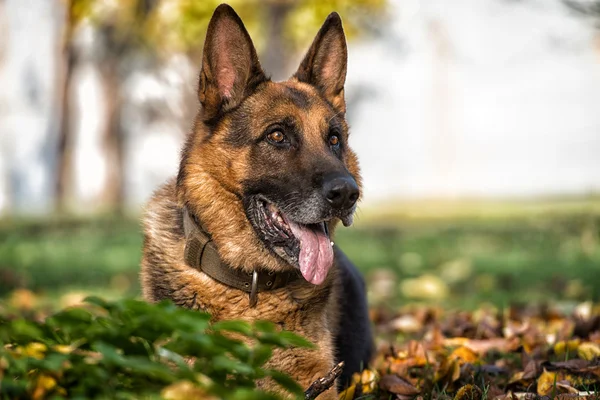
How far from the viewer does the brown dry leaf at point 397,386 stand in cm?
352

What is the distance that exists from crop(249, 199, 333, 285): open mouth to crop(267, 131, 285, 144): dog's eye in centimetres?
32

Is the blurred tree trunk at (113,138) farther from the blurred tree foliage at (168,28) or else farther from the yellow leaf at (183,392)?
the yellow leaf at (183,392)

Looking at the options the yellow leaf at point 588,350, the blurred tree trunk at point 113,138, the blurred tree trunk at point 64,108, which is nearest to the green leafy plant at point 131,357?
the yellow leaf at point 588,350

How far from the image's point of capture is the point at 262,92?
4062mm

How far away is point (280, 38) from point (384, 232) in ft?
23.3

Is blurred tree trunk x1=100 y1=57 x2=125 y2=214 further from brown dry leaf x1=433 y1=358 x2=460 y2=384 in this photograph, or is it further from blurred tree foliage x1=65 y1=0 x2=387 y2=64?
brown dry leaf x1=433 y1=358 x2=460 y2=384

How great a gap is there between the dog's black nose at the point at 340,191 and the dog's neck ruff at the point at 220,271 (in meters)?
0.48

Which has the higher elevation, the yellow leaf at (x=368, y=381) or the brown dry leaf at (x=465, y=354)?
the brown dry leaf at (x=465, y=354)

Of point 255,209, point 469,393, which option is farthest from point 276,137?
point 469,393

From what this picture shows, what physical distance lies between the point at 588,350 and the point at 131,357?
10.0 feet

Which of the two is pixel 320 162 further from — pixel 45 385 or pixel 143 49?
pixel 143 49

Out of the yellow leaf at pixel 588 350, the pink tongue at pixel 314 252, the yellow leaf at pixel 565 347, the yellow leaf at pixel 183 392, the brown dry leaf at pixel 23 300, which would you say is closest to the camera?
the yellow leaf at pixel 183 392

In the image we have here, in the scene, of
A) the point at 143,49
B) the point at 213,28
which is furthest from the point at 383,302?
the point at 143,49

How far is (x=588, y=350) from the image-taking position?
423 cm
